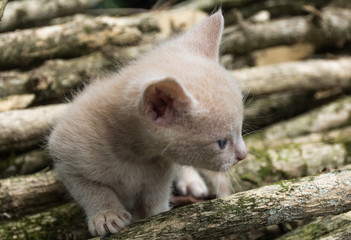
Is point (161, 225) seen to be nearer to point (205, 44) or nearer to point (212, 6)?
point (205, 44)

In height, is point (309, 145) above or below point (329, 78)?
below

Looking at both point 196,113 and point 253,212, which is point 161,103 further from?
point 253,212

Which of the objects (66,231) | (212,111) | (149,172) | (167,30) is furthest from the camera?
(167,30)

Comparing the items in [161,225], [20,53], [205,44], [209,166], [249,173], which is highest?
[20,53]

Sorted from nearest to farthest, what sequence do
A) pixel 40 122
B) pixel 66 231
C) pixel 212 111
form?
1. pixel 212 111
2. pixel 66 231
3. pixel 40 122

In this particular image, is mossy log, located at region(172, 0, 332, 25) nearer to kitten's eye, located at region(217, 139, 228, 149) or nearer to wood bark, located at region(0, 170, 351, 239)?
kitten's eye, located at region(217, 139, 228, 149)

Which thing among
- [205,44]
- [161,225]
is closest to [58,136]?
[161,225]

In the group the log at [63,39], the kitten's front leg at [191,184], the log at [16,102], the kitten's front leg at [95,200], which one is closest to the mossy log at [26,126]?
the log at [16,102]
